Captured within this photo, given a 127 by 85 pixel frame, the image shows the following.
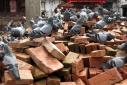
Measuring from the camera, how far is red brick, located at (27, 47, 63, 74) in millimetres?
5500

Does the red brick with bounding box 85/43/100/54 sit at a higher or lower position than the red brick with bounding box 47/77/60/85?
higher

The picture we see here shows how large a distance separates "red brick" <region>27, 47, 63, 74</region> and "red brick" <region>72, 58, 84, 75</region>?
253mm

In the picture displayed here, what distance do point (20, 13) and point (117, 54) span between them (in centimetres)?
1013

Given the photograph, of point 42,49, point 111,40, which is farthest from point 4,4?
point 42,49

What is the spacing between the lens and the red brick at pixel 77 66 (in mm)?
5812

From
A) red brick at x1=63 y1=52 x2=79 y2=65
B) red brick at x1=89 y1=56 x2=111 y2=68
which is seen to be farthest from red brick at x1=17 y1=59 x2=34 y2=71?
red brick at x1=89 y1=56 x2=111 y2=68

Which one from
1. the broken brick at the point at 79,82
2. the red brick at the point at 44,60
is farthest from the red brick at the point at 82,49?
the broken brick at the point at 79,82

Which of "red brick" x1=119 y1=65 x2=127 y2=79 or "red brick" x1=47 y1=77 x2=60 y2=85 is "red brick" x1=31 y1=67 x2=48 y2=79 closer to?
"red brick" x1=47 y1=77 x2=60 y2=85

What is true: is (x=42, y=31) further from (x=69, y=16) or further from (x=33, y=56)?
(x=69, y=16)

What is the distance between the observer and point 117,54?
6.91 m

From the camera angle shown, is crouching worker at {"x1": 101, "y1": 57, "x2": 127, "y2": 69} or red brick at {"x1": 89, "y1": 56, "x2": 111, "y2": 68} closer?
crouching worker at {"x1": 101, "y1": 57, "x2": 127, "y2": 69}

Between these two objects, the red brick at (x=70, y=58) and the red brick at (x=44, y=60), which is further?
the red brick at (x=70, y=58)

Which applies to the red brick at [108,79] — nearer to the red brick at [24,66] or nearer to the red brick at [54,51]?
the red brick at [54,51]

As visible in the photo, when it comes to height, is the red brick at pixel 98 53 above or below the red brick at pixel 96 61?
above
